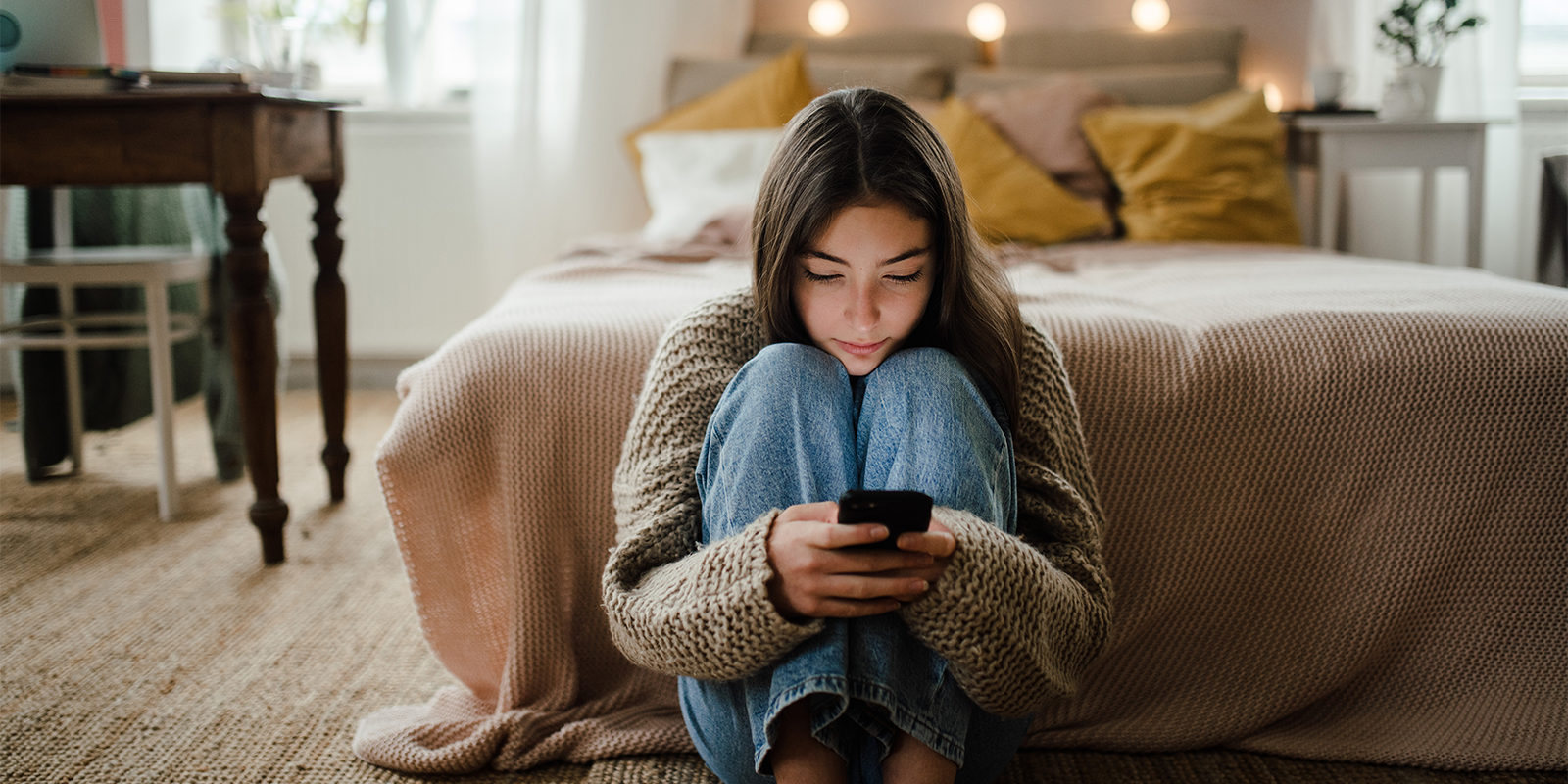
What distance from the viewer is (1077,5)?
9.56 ft

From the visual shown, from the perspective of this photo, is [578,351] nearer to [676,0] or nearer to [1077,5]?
[676,0]

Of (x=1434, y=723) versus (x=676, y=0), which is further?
(x=676, y=0)

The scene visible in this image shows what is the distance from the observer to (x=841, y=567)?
779mm

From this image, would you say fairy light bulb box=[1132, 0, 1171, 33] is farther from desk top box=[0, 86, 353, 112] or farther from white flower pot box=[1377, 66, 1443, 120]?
desk top box=[0, 86, 353, 112]

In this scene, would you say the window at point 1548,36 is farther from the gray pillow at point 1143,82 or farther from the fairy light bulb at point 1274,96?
the gray pillow at point 1143,82

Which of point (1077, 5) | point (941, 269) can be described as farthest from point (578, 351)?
point (1077, 5)

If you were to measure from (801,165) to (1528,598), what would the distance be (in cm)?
88

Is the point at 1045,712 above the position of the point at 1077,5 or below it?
below

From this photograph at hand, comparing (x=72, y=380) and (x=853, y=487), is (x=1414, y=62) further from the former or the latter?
(x=72, y=380)

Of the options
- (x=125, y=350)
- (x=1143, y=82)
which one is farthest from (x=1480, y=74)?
(x=125, y=350)

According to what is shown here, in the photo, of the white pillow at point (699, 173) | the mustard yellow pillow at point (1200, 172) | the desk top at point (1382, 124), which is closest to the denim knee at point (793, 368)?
the white pillow at point (699, 173)

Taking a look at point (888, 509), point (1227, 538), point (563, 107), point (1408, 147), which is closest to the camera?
point (888, 509)

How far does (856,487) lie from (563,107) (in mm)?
2162

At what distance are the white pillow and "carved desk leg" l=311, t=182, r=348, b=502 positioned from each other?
57 centimetres
